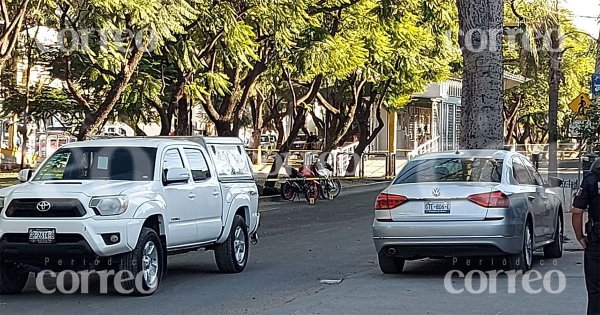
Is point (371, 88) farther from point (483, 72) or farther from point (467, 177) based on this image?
point (467, 177)

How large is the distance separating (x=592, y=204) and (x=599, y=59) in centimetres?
1962

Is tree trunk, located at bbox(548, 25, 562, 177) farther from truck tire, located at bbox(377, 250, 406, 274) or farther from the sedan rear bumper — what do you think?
the sedan rear bumper

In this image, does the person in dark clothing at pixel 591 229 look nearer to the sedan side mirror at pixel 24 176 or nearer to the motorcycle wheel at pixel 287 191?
the sedan side mirror at pixel 24 176

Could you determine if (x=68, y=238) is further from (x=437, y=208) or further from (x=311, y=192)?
(x=311, y=192)

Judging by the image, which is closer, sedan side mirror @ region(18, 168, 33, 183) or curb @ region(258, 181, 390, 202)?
sedan side mirror @ region(18, 168, 33, 183)

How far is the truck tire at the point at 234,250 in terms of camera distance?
1391 centimetres

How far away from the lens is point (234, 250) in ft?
46.1

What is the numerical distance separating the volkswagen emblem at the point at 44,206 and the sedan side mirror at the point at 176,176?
1694 mm

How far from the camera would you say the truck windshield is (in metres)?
12.3

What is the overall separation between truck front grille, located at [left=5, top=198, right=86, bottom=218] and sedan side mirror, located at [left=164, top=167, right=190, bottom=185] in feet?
5.11

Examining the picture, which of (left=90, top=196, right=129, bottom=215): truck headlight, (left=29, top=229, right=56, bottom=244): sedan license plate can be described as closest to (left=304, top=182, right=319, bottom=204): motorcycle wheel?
(left=90, top=196, right=129, bottom=215): truck headlight

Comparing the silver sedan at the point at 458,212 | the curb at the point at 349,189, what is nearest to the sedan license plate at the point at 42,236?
the silver sedan at the point at 458,212

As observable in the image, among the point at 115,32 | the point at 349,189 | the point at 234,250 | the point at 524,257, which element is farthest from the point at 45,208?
the point at 349,189

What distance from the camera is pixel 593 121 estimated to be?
82.2ft
